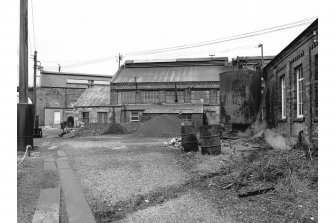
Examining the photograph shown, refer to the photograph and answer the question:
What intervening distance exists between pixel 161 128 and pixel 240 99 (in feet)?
32.0

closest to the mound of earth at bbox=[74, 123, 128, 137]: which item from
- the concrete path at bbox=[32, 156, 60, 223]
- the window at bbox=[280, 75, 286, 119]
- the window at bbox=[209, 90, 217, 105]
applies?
the window at bbox=[209, 90, 217, 105]

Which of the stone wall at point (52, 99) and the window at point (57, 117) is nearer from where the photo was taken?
the window at point (57, 117)

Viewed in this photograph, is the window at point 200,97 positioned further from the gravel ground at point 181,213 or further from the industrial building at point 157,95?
the gravel ground at point 181,213

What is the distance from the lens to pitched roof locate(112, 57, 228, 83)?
34.8m

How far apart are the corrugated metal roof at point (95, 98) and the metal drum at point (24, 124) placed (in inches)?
936

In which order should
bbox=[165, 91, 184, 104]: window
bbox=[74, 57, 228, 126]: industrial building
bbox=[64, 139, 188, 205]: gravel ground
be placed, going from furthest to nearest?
bbox=[165, 91, 184, 104]: window → bbox=[74, 57, 228, 126]: industrial building → bbox=[64, 139, 188, 205]: gravel ground

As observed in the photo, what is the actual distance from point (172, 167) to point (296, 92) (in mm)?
6553

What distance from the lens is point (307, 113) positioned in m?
9.05

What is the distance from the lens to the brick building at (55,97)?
43594mm

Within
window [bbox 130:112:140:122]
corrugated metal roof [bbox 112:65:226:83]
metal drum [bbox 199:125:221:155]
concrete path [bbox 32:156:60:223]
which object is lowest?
concrete path [bbox 32:156:60:223]

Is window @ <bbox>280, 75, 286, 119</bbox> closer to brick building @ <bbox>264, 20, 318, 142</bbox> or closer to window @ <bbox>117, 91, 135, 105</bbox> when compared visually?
brick building @ <bbox>264, 20, 318, 142</bbox>

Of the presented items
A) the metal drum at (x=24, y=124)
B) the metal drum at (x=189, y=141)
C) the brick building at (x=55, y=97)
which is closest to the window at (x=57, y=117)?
the brick building at (x=55, y=97)

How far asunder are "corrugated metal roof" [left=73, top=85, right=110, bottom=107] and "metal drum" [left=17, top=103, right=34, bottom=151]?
23780 mm

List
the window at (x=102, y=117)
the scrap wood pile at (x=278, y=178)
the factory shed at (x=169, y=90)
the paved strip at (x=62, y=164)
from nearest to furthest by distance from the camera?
the scrap wood pile at (x=278, y=178), the paved strip at (x=62, y=164), the factory shed at (x=169, y=90), the window at (x=102, y=117)
